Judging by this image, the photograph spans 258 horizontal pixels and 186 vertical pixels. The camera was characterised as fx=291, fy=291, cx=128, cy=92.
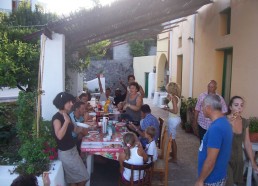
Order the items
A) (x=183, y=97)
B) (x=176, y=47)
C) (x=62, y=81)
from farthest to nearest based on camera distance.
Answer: (x=176, y=47) → (x=183, y=97) → (x=62, y=81)

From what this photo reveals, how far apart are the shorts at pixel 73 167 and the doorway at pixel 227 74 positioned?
4.80m

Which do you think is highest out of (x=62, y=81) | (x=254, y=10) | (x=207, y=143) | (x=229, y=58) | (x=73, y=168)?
(x=254, y=10)

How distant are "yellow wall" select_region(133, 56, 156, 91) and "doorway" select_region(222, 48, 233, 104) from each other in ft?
43.8

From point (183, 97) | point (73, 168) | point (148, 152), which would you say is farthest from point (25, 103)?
point (183, 97)

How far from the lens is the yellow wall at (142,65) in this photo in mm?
21734

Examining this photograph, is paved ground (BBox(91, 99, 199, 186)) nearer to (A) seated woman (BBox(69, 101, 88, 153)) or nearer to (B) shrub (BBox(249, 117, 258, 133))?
(A) seated woman (BBox(69, 101, 88, 153))

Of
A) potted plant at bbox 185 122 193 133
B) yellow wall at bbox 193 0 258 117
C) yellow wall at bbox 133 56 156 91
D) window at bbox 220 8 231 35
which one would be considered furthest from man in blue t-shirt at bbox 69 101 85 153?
yellow wall at bbox 133 56 156 91

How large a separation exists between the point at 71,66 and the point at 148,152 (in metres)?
3.65

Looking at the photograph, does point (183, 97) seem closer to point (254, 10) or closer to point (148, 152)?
point (254, 10)

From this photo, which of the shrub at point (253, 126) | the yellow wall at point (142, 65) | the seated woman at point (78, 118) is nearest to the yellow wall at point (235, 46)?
the shrub at point (253, 126)

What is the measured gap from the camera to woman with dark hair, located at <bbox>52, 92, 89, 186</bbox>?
383cm

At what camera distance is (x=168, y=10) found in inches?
291

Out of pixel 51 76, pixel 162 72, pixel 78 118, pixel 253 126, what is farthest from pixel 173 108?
pixel 162 72

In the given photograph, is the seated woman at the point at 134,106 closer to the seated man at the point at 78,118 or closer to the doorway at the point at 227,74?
the seated man at the point at 78,118
